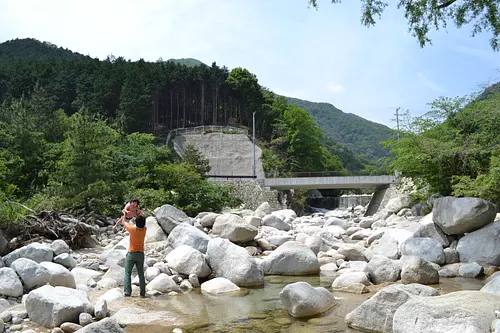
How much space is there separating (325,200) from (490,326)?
55.8 metres

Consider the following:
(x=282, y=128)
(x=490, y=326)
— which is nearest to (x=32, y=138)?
(x=490, y=326)

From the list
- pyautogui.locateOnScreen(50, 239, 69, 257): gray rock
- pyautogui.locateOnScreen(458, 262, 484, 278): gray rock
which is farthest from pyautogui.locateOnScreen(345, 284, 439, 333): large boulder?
pyautogui.locateOnScreen(50, 239, 69, 257): gray rock

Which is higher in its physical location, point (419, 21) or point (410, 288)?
point (419, 21)

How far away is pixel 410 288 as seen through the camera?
7.67 meters

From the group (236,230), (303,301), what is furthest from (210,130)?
(303,301)

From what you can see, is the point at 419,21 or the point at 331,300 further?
the point at 419,21

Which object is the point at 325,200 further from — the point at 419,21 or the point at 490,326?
the point at 490,326

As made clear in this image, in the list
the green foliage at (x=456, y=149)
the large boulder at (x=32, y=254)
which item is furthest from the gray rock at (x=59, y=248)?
the green foliage at (x=456, y=149)

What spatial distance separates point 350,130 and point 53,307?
135 metres

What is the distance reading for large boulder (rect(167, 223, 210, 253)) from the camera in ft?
40.7

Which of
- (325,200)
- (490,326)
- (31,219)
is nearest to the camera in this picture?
(490,326)

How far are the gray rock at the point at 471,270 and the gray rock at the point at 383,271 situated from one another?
5.81 ft

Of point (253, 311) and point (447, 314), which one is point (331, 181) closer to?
point (253, 311)

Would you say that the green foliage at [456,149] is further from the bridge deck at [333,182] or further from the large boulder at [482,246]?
the bridge deck at [333,182]
